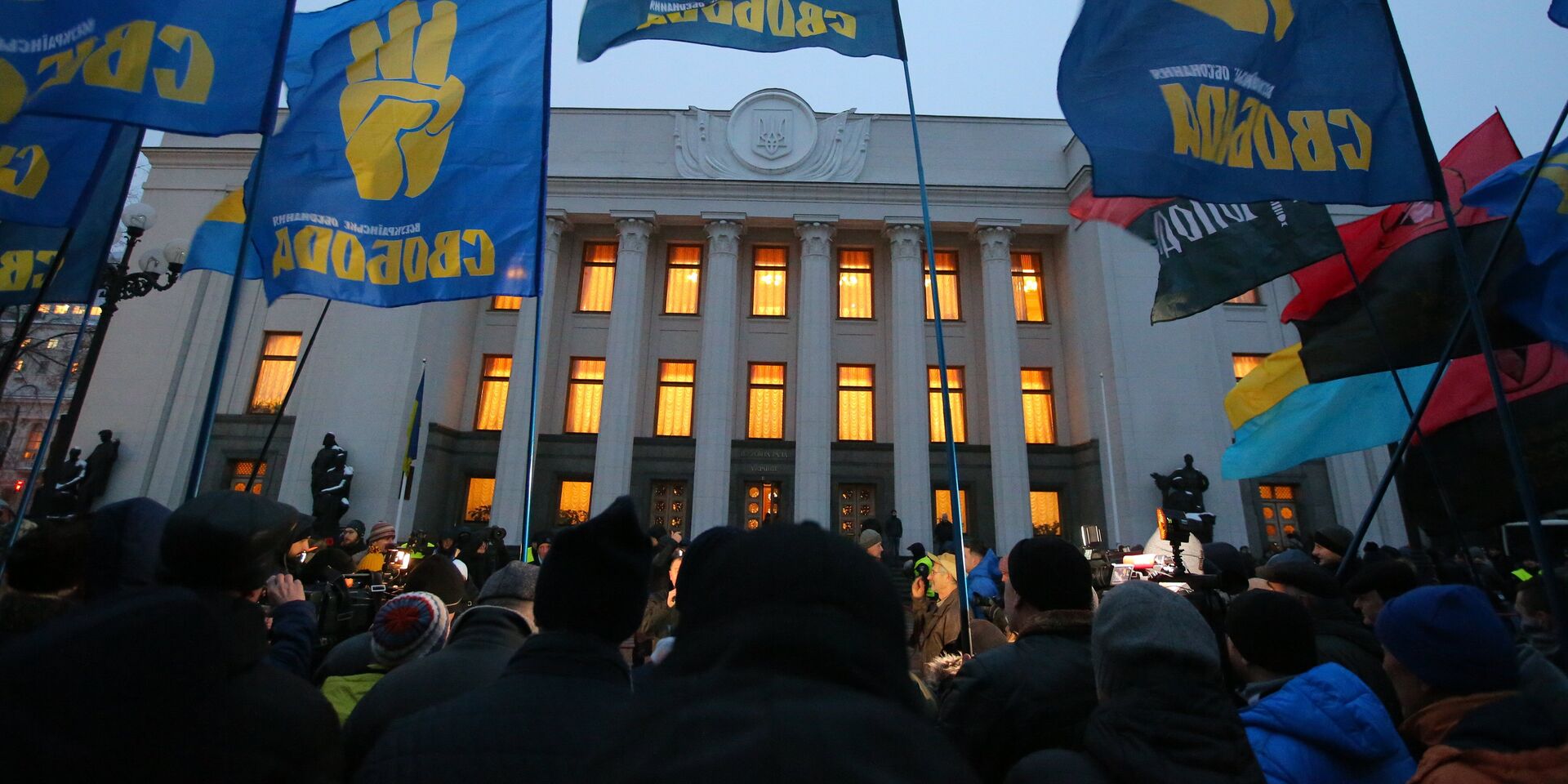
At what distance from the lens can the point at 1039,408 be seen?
21203 mm

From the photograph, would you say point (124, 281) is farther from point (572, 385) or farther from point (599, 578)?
point (572, 385)

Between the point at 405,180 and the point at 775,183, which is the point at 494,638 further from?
the point at 775,183

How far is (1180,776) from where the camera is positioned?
1.44 metres

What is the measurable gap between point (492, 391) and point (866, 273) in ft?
39.7

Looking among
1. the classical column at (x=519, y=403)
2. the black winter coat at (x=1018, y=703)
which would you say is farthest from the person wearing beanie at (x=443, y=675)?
the classical column at (x=519, y=403)

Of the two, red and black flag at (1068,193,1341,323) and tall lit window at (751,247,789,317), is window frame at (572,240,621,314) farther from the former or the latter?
red and black flag at (1068,193,1341,323)

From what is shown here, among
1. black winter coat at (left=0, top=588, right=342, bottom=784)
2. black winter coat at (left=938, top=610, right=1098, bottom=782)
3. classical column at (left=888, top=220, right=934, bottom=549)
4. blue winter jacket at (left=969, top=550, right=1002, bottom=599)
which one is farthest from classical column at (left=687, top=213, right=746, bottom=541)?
black winter coat at (left=0, top=588, right=342, bottom=784)

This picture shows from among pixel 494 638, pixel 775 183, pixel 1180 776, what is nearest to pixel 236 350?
pixel 775 183

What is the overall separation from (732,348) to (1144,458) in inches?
451

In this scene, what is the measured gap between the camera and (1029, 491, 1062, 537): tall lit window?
793 inches

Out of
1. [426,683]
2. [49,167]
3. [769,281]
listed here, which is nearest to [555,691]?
[426,683]

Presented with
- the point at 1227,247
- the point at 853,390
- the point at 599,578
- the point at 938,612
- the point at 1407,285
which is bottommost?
the point at 938,612

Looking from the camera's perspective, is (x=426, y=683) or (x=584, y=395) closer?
(x=426, y=683)

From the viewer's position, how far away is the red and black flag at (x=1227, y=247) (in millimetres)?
5094
